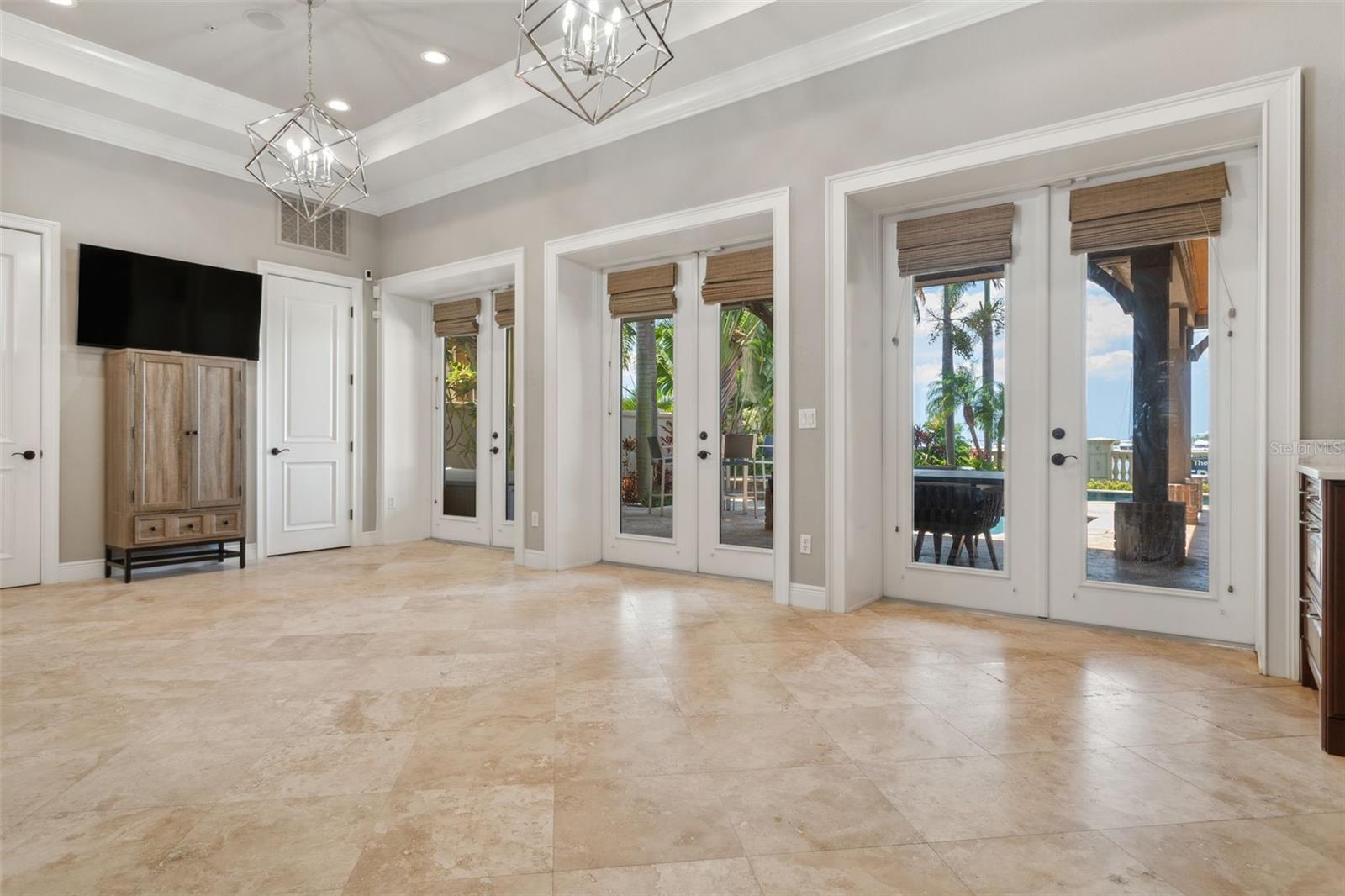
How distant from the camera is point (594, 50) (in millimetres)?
2488

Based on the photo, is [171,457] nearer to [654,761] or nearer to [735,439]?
[735,439]

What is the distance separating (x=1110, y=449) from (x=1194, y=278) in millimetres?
894

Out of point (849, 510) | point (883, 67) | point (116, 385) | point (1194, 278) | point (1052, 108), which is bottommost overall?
point (849, 510)

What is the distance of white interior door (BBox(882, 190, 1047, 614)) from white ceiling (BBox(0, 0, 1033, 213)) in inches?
47.1

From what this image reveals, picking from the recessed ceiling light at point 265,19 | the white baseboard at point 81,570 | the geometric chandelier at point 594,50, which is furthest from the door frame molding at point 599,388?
the white baseboard at point 81,570

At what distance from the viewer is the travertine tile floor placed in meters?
1.60

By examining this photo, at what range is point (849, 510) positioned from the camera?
394 centimetres

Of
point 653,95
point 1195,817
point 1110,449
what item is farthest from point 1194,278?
point 653,95

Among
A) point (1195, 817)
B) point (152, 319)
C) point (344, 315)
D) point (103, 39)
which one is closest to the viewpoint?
point (1195, 817)

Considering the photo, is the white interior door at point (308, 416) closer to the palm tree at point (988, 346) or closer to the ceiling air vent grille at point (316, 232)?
the ceiling air vent grille at point (316, 232)

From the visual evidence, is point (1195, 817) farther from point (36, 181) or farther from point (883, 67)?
point (36, 181)

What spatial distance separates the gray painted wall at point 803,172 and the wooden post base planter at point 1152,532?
2.56ft

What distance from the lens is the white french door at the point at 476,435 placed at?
629 centimetres

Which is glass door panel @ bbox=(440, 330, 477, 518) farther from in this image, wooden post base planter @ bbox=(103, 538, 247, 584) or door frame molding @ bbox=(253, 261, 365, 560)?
wooden post base planter @ bbox=(103, 538, 247, 584)
